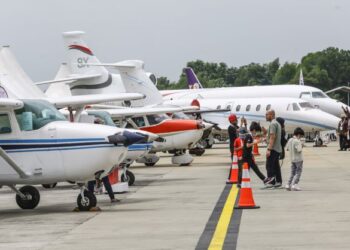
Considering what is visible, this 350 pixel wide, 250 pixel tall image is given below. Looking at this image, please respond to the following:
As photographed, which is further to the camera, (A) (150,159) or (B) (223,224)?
(A) (150,159)

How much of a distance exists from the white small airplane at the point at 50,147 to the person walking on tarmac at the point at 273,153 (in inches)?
211

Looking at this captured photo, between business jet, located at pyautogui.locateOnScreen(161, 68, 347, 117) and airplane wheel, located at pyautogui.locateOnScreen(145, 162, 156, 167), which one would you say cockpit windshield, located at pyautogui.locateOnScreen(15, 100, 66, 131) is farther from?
business jet, located at pyautogui.locateOnScreen(161, 68, 347, 117)

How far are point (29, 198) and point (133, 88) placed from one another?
23.5 m

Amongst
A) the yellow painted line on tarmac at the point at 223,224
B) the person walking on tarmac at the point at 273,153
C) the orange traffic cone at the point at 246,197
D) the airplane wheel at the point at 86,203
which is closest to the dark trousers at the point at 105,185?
the airplane wheel at the point at 86,203

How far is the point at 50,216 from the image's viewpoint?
17422 mm

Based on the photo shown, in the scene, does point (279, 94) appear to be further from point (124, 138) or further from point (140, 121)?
point (124, 138)

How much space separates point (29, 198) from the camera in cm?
1886

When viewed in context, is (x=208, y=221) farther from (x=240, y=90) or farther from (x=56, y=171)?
(x=240, y=90)

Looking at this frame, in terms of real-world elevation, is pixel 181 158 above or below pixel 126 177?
below

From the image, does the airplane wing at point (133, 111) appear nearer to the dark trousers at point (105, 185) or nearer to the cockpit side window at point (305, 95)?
the dark trousers at point (105, 185)

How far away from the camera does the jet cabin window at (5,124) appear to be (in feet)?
58.5

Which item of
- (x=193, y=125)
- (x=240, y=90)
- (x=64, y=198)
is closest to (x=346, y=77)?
(x=240, y=90)

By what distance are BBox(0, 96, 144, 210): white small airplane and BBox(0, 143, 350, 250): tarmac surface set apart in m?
0.68

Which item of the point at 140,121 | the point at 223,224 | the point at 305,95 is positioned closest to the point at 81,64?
the point at 305,95
